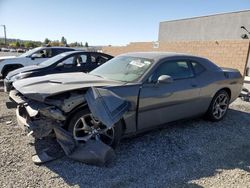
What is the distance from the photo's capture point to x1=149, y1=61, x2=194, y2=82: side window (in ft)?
13.5

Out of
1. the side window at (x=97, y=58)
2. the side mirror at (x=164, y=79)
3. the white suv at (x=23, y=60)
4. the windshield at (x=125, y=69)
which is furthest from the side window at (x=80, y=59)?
the side mirror at (x=164, y=79)

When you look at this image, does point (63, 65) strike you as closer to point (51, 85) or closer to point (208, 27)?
point (51, 85)

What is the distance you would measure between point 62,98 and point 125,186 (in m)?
1.48

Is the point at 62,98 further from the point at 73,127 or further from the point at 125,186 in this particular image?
the point at 125,186

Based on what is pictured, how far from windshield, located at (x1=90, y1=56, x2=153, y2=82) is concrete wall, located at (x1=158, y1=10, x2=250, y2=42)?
60.0ft

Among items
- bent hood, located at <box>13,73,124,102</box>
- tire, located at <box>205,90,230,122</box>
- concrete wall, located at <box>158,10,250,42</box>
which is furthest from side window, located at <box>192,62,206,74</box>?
concrete wall, located at <box>158,10,250,42</box>

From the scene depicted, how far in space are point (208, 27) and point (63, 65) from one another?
64.6 feet

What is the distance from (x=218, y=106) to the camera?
5.36 metres

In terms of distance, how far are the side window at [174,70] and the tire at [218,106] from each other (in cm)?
100

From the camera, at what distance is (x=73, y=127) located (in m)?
3.45

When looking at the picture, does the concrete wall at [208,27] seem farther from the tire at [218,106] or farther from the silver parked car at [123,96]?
the silver parked car at [123,96]

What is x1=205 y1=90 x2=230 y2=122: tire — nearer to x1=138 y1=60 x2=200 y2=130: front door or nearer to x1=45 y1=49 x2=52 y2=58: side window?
x1=138 y1=60 x2=200 y2=130: front door

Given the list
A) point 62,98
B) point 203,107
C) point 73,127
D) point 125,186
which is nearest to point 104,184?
point 125,186

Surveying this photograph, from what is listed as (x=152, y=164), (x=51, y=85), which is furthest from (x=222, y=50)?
(x=51, y=85)
